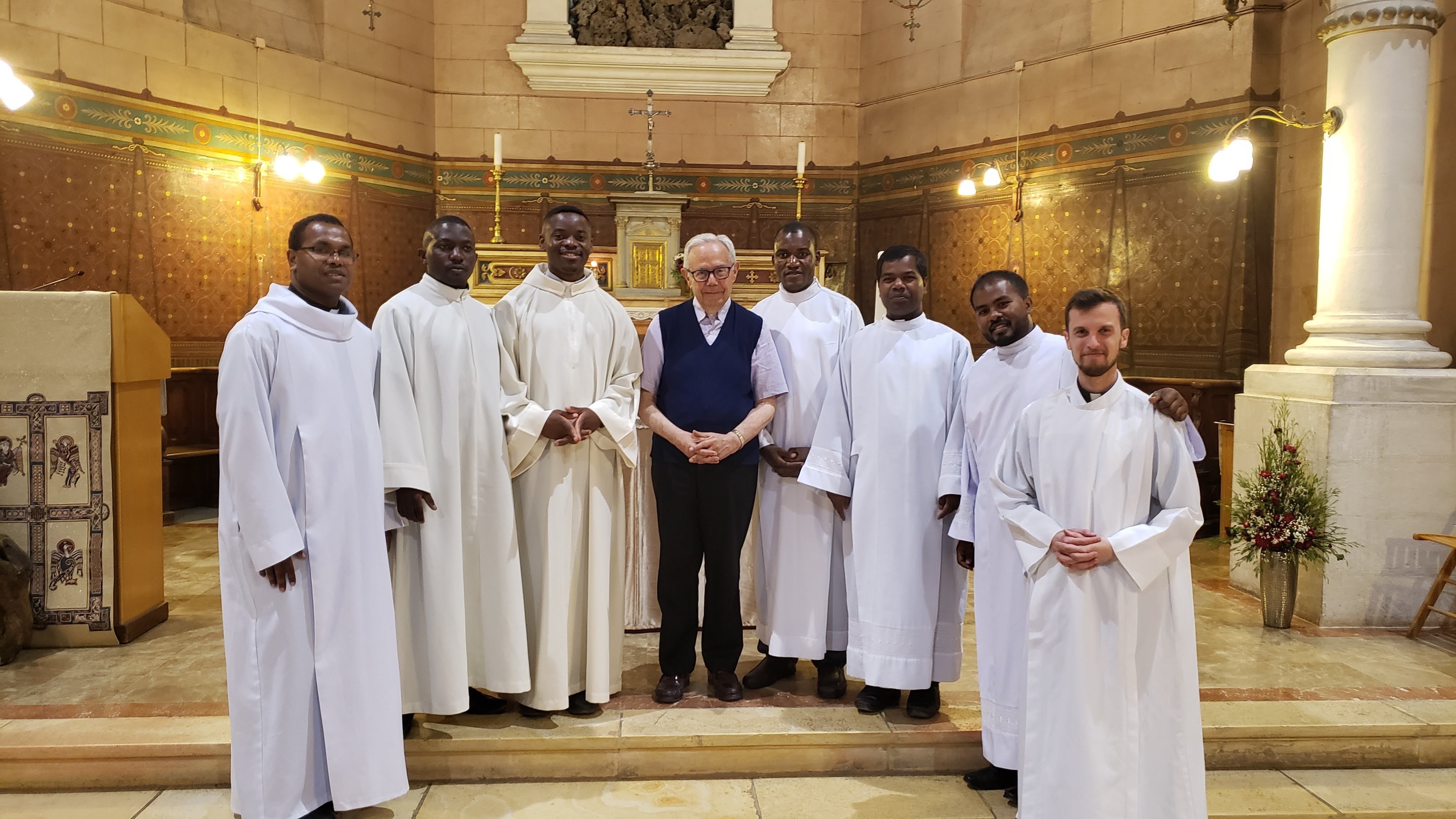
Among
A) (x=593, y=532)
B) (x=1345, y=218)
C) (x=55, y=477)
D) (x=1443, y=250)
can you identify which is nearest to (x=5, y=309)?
(x=55, y=477)

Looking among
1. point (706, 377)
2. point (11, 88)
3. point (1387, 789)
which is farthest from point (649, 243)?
point (1387, 789)

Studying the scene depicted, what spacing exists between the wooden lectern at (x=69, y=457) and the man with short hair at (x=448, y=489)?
1.95 m

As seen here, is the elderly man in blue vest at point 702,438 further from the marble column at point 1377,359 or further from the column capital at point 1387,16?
the column capital at point 1387,16

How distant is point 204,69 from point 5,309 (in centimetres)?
427

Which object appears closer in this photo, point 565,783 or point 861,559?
→ point 565,783

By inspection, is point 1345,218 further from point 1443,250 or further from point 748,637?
point 748,637

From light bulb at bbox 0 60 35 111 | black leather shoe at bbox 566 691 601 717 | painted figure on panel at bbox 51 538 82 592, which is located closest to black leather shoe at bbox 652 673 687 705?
black leather shoe at bbox 566 691 601 717

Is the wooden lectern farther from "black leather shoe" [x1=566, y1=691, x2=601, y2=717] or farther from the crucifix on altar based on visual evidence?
the crucifix on altar

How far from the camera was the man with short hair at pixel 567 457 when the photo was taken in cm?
344

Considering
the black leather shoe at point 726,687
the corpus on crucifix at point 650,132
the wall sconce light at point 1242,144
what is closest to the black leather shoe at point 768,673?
the black leather shoe at point 726,687

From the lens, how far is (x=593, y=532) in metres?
3.52

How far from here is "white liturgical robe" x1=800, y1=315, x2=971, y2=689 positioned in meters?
3.49

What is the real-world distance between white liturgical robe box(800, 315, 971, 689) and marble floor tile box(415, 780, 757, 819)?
0.69 m

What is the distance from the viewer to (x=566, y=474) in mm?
3482
